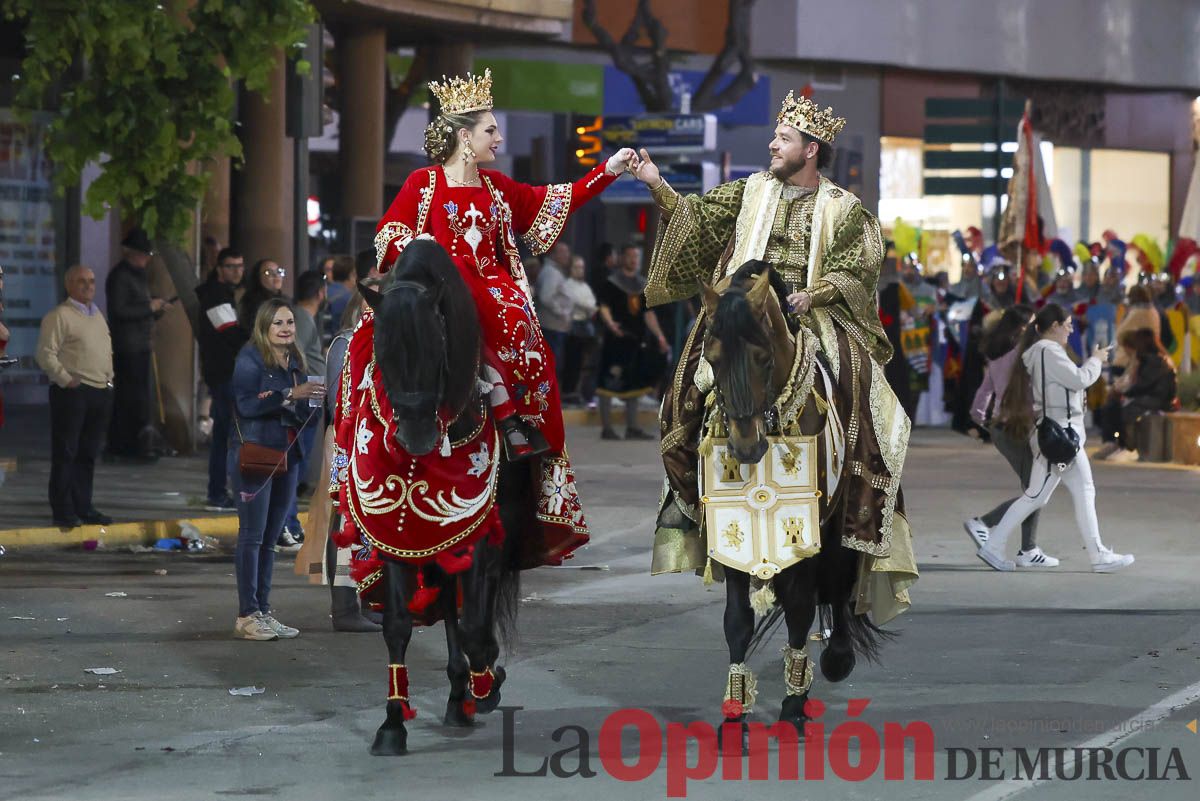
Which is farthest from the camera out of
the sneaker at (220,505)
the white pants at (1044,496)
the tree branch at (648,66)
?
the tree branch at (648,66)

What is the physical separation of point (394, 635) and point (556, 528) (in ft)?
3.51

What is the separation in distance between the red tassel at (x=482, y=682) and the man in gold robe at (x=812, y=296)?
0.79 m

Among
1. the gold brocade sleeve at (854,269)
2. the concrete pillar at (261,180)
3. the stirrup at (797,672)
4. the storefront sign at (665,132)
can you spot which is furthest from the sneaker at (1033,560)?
the storefront sign at (665,132)

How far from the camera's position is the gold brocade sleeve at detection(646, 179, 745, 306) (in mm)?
8906

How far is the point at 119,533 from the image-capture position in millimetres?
14695

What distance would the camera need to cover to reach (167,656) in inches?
401

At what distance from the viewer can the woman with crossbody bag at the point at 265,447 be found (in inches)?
424

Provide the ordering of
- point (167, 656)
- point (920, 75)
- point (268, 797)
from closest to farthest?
point (268, 797) → point (167, 656) → point (920, 75)

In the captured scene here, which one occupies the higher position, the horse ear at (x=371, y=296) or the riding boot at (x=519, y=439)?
the horse ear at (x=371, y=296)

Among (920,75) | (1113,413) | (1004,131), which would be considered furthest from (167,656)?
(920,75)

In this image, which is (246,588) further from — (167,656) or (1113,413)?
(1113,413)

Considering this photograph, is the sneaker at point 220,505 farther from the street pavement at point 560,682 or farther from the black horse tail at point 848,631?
the black horse tail at point 848,631

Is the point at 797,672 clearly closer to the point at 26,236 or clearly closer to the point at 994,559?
the point at 994,559

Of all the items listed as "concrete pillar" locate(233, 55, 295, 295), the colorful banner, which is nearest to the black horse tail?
"concrete pillar" locate(233, 55, 295, 295)
